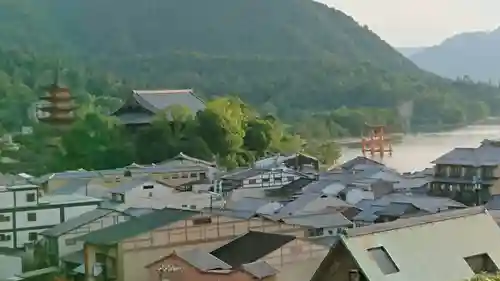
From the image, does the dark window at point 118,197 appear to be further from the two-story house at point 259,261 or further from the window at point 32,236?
the two-story house at point 259,261

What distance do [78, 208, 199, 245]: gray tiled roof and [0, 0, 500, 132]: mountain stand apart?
962 inches

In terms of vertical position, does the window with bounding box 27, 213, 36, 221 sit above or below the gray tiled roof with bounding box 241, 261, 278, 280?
below

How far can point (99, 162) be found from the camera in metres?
16.7

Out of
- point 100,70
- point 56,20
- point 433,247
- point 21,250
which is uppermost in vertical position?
point 56,20

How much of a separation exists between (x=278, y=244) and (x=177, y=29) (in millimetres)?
44558

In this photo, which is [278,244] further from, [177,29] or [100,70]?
[177,29]

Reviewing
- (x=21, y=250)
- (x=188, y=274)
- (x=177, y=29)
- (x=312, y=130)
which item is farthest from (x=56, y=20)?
(x=188, y=274)

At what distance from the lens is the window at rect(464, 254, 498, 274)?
4.93 metres

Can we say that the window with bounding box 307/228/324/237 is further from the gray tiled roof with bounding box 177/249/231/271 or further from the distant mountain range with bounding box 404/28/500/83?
the distant mountain range with bounding box 404/28/500/83

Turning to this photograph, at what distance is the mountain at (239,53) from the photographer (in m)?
36.1

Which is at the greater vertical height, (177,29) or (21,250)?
(177,29)

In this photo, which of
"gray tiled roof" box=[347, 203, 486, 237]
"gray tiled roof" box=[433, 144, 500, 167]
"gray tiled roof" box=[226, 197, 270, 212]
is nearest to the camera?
"gray tiled roof" box=[347, 203, 486, 237]

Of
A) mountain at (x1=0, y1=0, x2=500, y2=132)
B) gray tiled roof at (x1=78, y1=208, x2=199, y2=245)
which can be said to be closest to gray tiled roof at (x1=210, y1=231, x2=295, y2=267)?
gray tiled roof at (x1=78, y1=208, x2=199, y2=245)

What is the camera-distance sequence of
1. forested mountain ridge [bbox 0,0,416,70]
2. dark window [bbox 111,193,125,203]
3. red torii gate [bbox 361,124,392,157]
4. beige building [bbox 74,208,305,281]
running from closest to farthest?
beige building [bbox 74,208,305,281] → dark window [bbox 111,193,125,203] → red torii gate [bbox 361,124,392,157] → forested mountain ridge [bbox 0,0,416,70]
